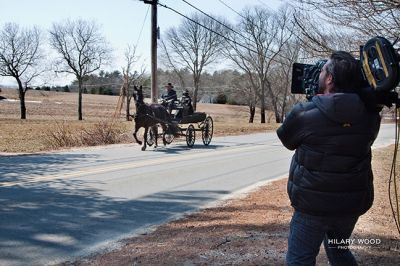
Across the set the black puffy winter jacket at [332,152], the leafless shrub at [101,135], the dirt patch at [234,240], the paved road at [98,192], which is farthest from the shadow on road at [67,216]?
the leafless shrub at [101,135]

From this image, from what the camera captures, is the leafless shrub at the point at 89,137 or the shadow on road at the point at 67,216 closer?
the shadow on road at the point at 67,216

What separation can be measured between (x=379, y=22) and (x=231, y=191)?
4.53 m

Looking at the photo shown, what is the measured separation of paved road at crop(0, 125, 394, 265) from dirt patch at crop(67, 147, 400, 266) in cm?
54

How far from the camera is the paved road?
6.07 meters

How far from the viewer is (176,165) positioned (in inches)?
536

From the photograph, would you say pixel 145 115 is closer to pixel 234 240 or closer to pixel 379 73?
pixel 234 240

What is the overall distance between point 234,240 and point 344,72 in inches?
117

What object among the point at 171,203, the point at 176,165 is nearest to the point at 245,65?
the point at 176,165

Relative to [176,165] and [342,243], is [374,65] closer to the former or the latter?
[342,243]

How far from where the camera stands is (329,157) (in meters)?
3.08

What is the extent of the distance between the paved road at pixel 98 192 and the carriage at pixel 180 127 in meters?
2.60

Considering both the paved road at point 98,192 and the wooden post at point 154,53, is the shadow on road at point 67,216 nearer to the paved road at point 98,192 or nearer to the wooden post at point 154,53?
the paved road at point 98,192

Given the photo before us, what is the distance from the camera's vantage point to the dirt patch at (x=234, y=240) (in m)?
4.88

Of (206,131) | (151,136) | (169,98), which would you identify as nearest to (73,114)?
(169,98)
